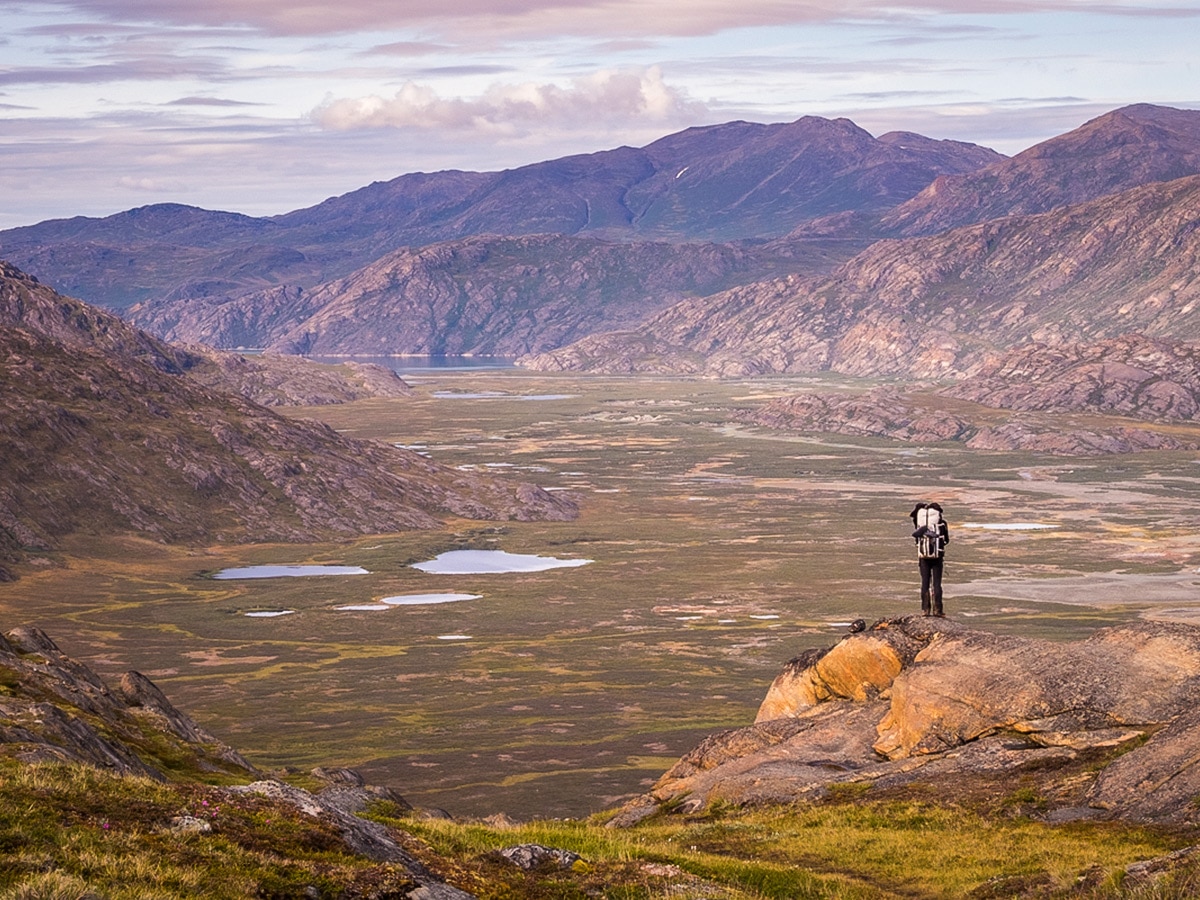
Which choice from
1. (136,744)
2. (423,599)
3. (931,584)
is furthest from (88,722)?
(423,599)

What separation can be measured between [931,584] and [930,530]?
4220 mm

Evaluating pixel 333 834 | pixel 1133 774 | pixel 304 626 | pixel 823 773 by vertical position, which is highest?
pixel 333 834

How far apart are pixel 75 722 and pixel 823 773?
2478 cm

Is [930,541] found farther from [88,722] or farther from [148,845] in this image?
[148,845]

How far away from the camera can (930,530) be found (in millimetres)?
52406

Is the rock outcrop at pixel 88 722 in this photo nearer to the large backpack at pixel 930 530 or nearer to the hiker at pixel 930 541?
the hiker at pixel 930 541

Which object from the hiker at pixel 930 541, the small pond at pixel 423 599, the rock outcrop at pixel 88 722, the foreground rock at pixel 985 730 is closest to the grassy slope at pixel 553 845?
the foreground rock at pixel 985 730

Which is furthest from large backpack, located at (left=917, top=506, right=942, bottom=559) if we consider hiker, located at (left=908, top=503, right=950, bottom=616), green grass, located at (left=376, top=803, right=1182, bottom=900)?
green grass, located at (left=376, top=803, right=1182, bottom=900)

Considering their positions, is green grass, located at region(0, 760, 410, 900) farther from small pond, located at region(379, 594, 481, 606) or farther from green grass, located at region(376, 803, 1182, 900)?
small pond, located at region(379, 594, 481, 606)

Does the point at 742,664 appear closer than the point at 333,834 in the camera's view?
No

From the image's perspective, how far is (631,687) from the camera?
447 ft

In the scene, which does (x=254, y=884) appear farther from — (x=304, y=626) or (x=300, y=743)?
(x=304, y=626)

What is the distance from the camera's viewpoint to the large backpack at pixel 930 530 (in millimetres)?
52250

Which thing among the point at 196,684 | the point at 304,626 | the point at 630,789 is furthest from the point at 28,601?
the point at 630,789
